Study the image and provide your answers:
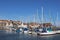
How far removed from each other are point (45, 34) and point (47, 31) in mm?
2246

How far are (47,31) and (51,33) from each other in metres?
2.81

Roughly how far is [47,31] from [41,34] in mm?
3694

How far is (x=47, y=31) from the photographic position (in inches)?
2857

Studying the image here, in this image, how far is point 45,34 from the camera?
7081 centimetres

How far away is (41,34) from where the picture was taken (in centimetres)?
7006

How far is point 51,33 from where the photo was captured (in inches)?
2933

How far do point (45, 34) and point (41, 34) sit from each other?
5.78ft

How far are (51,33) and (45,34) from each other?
181 inches
